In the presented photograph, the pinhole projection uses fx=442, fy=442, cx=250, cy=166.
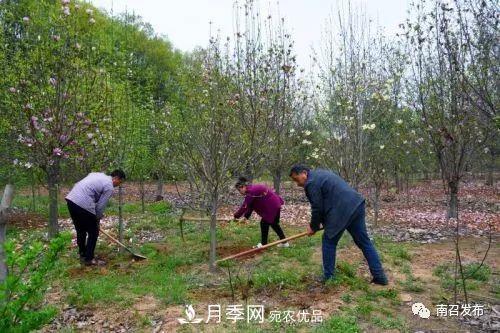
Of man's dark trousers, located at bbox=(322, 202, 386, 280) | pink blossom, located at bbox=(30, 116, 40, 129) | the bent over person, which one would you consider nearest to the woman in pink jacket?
man's dark trousers, located at bbox=(322, 202, 386, 280)

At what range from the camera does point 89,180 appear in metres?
7.45

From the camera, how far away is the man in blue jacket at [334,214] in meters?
6.32

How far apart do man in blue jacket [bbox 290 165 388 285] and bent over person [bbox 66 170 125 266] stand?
3.35 m

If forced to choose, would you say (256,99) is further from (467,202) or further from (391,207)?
(467,202)

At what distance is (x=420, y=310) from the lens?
18.3 ft

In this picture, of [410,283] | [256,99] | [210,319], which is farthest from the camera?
[256,99]

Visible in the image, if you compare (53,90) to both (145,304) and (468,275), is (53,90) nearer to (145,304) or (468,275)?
(145,304)

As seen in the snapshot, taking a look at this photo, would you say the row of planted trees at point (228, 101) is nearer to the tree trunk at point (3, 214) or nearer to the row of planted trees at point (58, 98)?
the row of planted trees at point (58, 98)

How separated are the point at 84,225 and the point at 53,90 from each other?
8.31 feet

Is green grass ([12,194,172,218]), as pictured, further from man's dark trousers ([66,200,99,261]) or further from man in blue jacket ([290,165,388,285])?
man in blue jacket ([290,165,388,285])

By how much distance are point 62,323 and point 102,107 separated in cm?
448

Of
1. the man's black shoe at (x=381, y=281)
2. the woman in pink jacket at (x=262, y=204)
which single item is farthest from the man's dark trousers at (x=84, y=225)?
the man's black shoe at (x=381, y=281)

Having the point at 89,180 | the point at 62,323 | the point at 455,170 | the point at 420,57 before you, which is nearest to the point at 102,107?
the point at 89,180

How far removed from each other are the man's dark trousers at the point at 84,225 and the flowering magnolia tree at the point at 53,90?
1.06 metres
